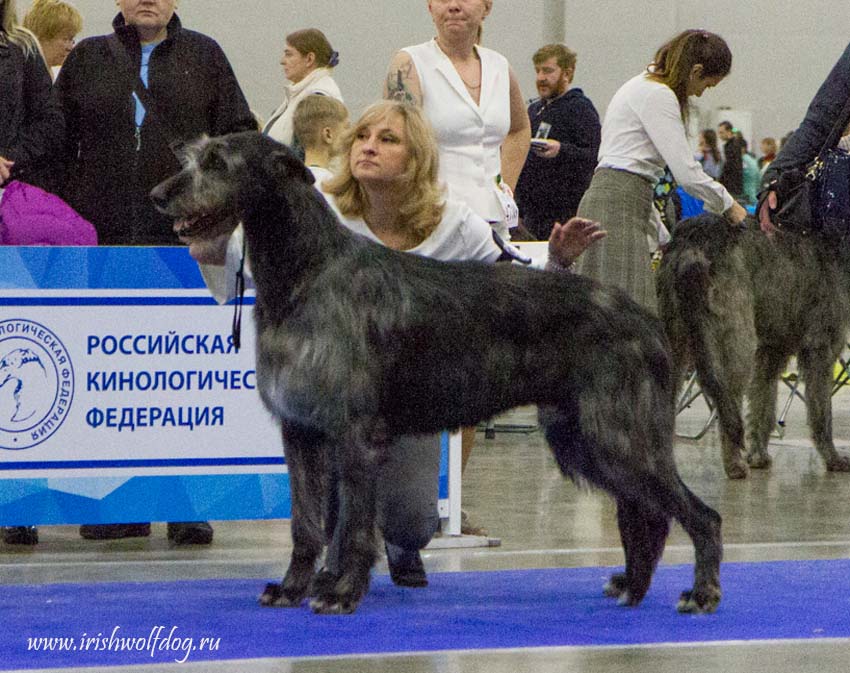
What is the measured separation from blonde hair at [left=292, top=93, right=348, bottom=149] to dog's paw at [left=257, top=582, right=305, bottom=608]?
8.27ft

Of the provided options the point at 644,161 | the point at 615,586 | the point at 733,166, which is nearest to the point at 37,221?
the point at 615,586

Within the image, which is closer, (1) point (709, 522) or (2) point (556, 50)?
(1) point (709, 522)

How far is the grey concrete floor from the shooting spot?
12.5ft

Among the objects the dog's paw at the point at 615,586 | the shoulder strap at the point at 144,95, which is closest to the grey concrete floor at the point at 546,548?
the dog's paw at the point at 615,586

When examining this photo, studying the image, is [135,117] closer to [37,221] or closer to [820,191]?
[37,221]

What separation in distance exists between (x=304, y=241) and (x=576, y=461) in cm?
102

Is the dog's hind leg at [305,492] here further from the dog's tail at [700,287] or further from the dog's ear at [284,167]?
the dog's tail at [700,287]

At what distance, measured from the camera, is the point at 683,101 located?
6.76m

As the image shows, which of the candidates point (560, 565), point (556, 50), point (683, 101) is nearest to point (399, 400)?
point (560, 565)

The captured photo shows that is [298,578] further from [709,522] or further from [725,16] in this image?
[725,16]

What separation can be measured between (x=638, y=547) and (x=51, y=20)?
4332 mm

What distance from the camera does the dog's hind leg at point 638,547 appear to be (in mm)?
4465

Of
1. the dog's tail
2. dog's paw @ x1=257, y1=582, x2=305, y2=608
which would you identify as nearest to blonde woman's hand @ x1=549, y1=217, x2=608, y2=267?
dog's paw @ x1=257, y1=582, x2=305, y2=608

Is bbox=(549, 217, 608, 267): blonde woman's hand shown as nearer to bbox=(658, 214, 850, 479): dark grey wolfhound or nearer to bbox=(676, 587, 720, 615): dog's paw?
bbox=(676, 587, 720, 615): dog's paw
